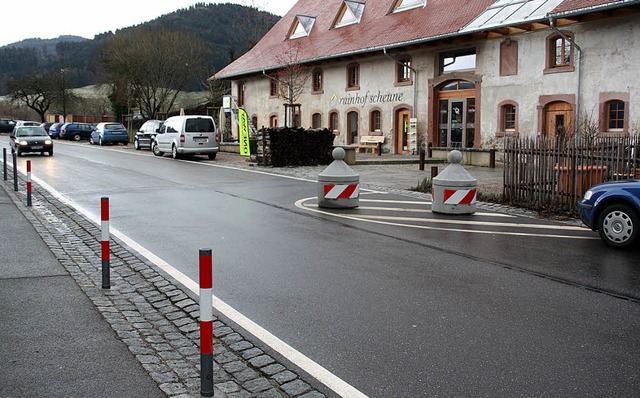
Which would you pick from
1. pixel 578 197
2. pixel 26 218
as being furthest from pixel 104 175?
pixel 578 197

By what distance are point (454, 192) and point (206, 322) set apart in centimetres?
896

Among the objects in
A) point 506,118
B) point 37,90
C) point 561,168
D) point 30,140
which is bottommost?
point 561,168

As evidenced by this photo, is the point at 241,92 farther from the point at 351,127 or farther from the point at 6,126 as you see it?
the point at 6,126

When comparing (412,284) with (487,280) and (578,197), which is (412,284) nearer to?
(487,280)

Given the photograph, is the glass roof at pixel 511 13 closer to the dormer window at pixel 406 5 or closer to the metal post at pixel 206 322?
the dormer window at pixel 406 5

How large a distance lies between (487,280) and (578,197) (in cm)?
620

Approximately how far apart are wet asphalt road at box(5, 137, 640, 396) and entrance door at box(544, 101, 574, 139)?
13.3 m

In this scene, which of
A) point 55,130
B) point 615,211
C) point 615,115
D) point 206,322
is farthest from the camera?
point 55,130

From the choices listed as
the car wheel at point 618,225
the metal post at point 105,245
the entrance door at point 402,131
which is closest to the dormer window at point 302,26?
the entrance door at point 402,131

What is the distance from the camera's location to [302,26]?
42.7 meters

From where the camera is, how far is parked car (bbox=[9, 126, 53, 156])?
3011 centimetres

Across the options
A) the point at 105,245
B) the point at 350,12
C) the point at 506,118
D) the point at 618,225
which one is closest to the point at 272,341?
the point at 105,245

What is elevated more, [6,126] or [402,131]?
[6,126]

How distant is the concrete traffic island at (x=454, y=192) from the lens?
12.2 metres
